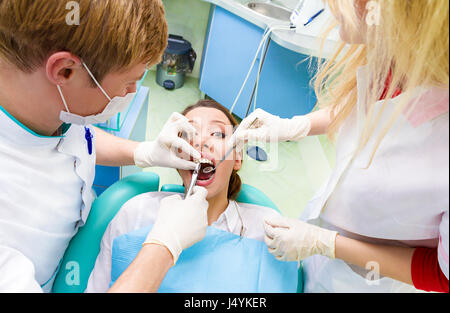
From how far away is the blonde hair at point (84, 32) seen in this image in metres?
0.74

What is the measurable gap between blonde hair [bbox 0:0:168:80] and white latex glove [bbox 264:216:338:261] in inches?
28.9

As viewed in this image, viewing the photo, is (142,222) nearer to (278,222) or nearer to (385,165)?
(278,222)

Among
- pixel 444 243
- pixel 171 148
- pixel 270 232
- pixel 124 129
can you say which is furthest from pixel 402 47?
pixel 124 129

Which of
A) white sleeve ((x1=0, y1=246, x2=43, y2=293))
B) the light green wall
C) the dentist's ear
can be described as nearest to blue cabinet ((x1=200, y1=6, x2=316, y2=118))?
the light green wall

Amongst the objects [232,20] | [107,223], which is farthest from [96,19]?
[232,20]

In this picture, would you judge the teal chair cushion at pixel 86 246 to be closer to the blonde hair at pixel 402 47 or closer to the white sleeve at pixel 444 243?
the blonde hair at pixel 402 47

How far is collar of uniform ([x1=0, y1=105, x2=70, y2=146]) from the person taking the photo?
0.88 meters

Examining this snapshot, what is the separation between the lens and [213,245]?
1.24 metres

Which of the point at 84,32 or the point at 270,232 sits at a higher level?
the point at 84,32

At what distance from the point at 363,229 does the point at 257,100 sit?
1.79 meters

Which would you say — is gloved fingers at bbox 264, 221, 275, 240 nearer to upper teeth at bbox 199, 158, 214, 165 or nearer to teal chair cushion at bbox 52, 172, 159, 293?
upper teeth at bbox 199, 158, 214, 165

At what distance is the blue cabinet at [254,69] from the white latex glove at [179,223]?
1.49 m

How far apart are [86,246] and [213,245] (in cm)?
50
